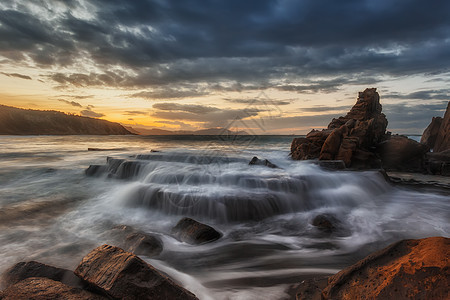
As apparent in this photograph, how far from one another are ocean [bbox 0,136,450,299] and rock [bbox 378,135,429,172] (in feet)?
18.0

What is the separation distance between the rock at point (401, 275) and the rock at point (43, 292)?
2572 millimetres

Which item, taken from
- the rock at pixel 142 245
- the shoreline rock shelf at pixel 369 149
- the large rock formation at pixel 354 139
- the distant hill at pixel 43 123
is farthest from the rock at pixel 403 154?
the distant hill at pixel 43 123

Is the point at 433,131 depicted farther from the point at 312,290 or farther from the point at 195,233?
the point at 312,290

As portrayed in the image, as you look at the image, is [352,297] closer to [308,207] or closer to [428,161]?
[308,207]

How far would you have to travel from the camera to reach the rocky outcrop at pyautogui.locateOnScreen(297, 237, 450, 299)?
1.88 metres

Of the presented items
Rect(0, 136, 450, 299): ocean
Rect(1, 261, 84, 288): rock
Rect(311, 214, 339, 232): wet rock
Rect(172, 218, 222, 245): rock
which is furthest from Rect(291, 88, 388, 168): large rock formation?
Rect(1, 261, 84, 288): rock

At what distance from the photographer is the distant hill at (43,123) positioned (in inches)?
4038

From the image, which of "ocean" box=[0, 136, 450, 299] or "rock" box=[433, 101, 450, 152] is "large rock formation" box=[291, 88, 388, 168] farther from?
"rock" box=[433, 101, 450, 152]

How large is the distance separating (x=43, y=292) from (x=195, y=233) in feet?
9.87

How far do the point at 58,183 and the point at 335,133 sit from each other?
14.4 meters

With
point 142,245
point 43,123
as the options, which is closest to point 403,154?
point 142,245

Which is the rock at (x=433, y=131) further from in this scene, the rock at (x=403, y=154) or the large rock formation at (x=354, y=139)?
the rock at (x=403, y=154)

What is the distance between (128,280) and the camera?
242 centimetres

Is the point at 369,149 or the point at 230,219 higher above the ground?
the point at 369,149
